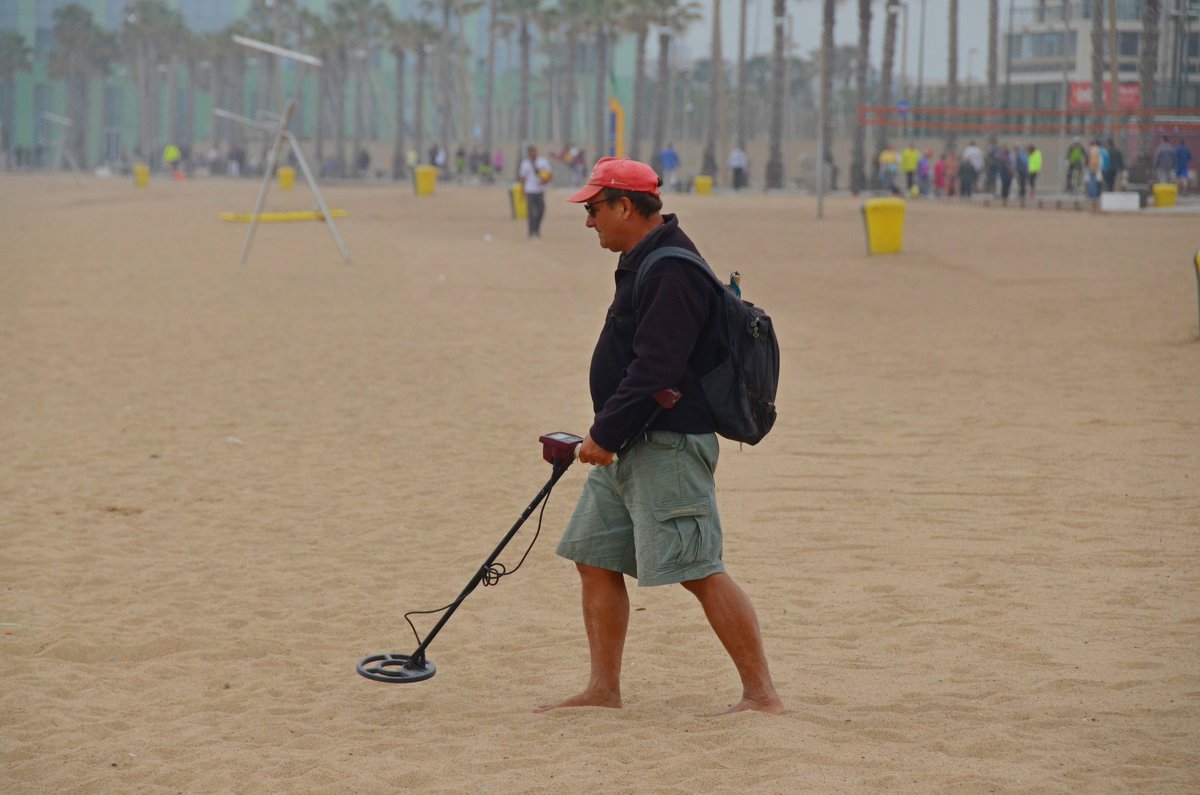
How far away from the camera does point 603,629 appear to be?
4.66 metres

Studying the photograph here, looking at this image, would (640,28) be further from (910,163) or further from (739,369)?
(739,369)

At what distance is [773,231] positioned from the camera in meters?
29.7

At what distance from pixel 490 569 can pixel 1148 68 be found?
35.7 meters

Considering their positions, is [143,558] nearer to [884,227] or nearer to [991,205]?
[884,227]

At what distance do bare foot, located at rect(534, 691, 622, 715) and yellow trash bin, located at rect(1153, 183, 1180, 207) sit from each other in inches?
1265

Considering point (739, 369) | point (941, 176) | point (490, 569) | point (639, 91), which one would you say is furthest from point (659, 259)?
point (639, 91)

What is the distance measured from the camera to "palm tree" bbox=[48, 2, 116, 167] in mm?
99062

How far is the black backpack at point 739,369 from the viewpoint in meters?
4.27

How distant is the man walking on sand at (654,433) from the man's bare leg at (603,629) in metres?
0.06

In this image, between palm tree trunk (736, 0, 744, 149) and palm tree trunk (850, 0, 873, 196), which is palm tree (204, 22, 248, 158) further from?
palm tree trunk (850, 0, 873, 196)

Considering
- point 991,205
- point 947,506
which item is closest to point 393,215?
point 991,205

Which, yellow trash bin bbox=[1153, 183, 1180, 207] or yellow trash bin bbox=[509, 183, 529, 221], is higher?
yellow trash bin bbox=[1153, 183, 1180, 207]

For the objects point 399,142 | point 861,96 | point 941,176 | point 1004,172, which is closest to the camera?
point 1004,172

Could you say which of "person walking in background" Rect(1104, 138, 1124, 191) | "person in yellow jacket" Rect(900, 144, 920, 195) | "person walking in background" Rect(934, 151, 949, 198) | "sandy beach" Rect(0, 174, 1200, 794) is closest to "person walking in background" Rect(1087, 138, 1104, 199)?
"person walking in background" Rect(1104, 138, 1124, 191)
